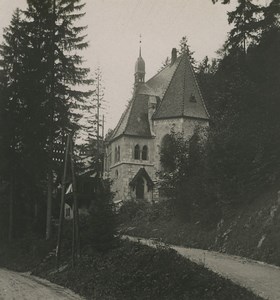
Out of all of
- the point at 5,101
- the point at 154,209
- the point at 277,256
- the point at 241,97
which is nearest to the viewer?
the point at 277,256

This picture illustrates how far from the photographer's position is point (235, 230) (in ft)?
59.6

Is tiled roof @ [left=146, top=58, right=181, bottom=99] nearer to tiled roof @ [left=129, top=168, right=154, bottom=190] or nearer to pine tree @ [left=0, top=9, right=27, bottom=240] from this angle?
tiled roof @ [left=129, top=168, right=154, bottom=190]

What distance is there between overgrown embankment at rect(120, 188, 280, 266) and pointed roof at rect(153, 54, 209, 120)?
46.7 feet

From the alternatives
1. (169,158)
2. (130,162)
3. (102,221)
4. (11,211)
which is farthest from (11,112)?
(130,162)

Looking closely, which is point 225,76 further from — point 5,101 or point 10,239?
point 10,239

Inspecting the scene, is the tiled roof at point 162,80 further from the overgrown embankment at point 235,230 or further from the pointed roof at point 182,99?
the overgrown embankment at point 235,230

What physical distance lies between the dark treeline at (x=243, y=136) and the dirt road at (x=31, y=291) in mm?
8036

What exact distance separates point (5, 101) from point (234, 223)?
14.1m

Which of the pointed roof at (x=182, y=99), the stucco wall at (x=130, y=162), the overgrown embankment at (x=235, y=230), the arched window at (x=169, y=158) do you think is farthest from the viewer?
the stucco wall at (x=130, y=162)

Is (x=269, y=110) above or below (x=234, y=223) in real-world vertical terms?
above

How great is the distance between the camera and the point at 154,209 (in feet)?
96.8

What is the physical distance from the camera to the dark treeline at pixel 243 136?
63.5ft

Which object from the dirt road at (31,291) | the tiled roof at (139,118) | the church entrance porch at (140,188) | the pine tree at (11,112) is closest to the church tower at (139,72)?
the tiled roof at (139,118)

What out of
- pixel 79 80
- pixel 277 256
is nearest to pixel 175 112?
pixel 79 80
